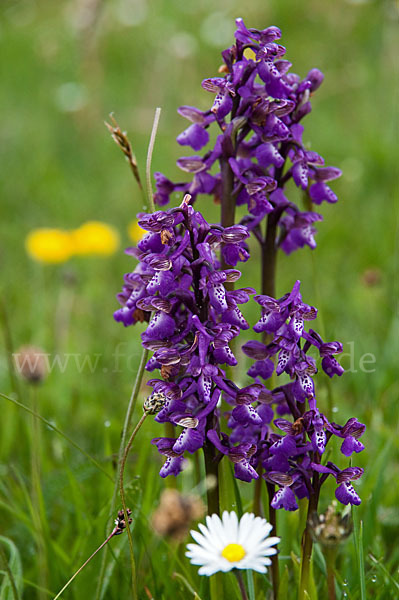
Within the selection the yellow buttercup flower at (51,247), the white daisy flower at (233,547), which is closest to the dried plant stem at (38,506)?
the white daisy flower at (233,547)

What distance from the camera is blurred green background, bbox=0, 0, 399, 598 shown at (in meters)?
1.96

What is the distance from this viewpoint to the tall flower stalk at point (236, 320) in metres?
1.23

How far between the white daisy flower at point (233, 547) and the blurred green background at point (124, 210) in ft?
1.53

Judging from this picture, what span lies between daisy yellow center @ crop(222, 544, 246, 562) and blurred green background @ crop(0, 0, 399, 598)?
501 mm

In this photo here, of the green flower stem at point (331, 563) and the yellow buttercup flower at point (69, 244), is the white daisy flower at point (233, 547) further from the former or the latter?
the yellow buttercup flower at point (69, 244)

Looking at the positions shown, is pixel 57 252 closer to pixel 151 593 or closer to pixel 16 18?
pixel 151 593

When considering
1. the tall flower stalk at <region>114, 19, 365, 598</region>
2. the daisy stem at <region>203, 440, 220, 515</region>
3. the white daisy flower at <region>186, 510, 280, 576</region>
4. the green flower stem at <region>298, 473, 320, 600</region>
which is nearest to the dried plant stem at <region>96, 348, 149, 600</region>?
the tall flower stalk at <region>114, 19, 365, 598</region>

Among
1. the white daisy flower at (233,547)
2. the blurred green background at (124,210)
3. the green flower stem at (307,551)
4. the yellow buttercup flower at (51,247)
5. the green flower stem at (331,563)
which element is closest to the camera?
the white daisy flower at (233,547)

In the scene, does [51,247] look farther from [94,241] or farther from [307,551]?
[307,551]

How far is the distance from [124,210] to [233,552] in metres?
4.04

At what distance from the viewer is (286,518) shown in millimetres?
1714

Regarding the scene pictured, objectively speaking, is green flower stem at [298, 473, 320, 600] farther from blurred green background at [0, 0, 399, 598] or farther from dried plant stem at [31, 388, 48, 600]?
dried plant stem at [31, 388, 48, 600]

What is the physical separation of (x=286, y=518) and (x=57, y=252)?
224cm

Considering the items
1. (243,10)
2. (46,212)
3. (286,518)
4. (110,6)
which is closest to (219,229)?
(286,518)
